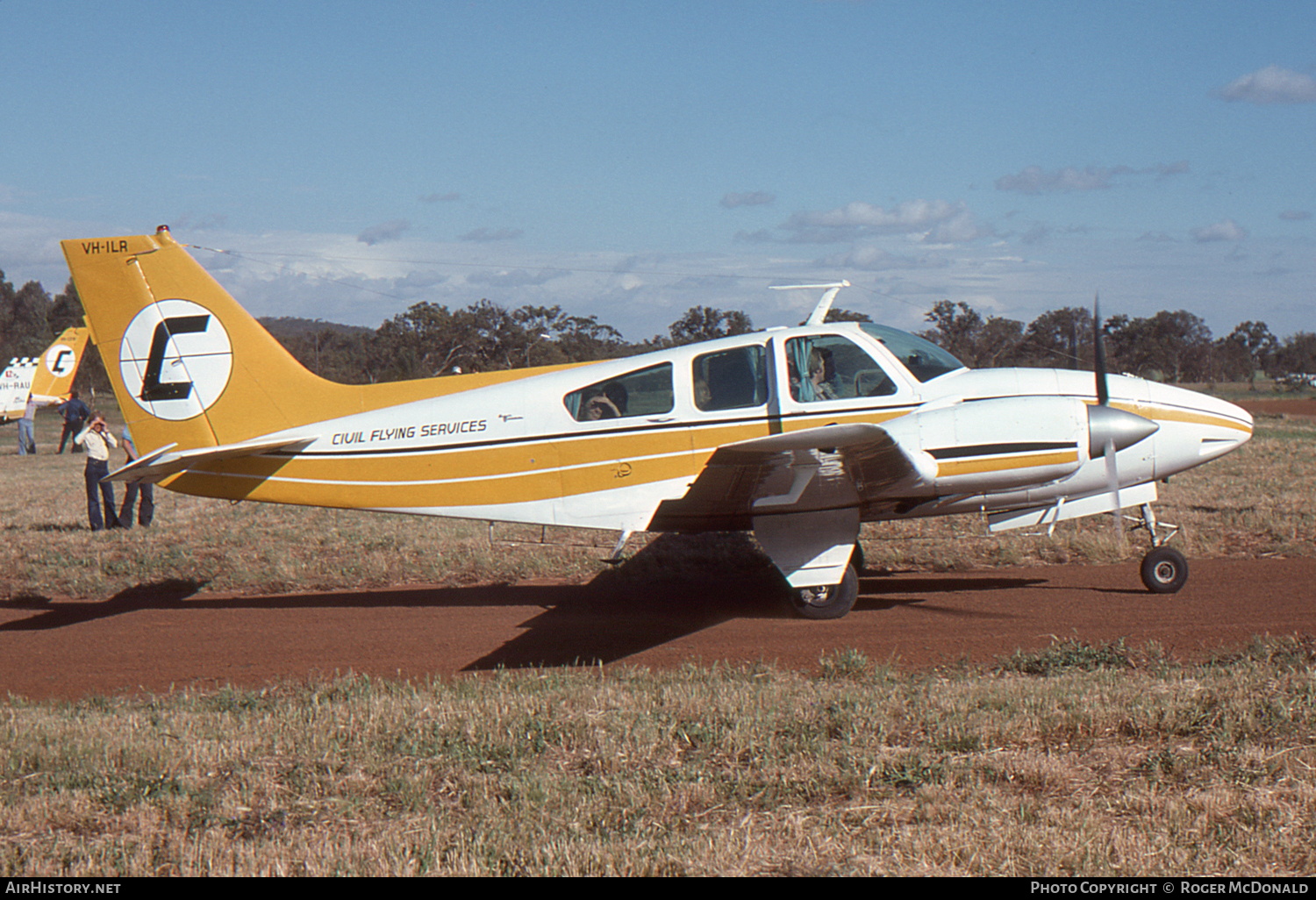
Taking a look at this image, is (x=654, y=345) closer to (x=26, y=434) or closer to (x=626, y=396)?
(x=626, y=396)

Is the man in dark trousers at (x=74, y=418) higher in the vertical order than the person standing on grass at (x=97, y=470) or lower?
higher

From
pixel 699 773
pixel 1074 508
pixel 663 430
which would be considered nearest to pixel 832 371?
pixel 663 430

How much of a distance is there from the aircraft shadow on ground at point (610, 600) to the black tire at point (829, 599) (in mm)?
312

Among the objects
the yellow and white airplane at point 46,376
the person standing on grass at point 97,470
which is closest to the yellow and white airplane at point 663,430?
the person standing on grass at point 97,470

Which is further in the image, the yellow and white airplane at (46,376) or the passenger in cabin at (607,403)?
the yellow and white airplane at (46,376)

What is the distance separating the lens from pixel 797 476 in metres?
7.88

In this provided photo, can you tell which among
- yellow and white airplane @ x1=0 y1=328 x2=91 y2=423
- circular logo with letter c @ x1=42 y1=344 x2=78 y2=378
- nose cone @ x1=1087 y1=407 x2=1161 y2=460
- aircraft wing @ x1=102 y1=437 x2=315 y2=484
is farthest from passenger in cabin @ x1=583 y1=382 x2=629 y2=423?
circular logo with letter c @ x1=42 y1=344 x2=78 y2=378

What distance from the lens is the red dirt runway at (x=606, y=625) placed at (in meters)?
7.43

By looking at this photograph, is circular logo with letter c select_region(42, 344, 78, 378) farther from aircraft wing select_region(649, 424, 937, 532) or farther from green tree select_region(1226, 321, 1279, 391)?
green tree select_region(1226, 321, 1279, 391)

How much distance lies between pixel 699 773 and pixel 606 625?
4.07 metres

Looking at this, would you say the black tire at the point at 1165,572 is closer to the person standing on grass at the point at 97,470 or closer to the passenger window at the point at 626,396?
the passenger window at the point at 626,396

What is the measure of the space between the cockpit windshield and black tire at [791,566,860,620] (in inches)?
75.0
